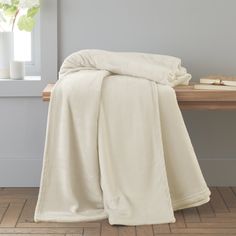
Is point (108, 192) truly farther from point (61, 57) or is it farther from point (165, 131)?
point (61, 57)

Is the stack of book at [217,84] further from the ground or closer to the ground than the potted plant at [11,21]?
closer to the ground

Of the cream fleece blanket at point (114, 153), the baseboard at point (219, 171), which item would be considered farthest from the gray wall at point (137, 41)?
the cream fleece blanket at point (114, 153)

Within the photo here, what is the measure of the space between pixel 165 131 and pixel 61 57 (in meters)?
0.82

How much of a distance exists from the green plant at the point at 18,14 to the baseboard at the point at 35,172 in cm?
74

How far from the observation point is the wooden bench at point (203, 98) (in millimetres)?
2596

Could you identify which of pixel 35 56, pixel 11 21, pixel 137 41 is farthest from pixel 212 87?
pixel 11 21

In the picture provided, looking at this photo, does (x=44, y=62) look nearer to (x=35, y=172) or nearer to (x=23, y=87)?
(x=23, y=87)

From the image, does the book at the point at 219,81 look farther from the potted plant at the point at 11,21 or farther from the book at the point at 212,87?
the potted plant at the point at 11,21

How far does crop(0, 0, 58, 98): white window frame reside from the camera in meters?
2.99

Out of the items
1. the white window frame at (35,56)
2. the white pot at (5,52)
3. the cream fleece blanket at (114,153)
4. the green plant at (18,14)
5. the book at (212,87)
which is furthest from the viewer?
the white window frame at (35,56)

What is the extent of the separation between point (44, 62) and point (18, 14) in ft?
1.14

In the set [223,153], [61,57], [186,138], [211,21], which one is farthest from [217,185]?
[61,57]

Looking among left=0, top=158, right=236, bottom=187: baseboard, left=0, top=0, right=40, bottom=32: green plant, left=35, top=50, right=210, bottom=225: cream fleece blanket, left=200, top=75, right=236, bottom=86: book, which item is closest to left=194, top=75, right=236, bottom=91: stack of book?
left=200, top=75, right=236, bottom=86: book

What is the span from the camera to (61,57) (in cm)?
305
